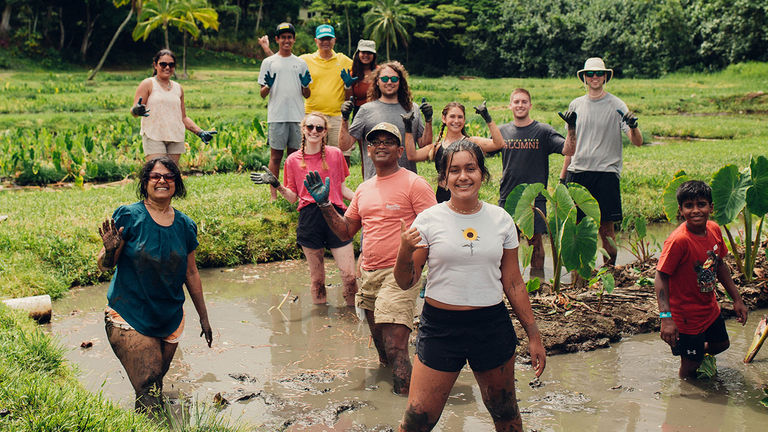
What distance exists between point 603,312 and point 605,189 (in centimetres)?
162

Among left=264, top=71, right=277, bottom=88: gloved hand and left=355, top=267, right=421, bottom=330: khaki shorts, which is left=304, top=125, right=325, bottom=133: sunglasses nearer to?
left=355, top=267, right=421, bottom=330: khaki shorts

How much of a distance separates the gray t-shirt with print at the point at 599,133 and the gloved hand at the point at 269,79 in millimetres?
3652

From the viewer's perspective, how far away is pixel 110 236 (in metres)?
4.20

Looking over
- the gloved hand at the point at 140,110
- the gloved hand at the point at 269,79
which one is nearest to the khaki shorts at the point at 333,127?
the gloved hand at the point at 269,79

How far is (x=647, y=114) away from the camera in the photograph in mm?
25828

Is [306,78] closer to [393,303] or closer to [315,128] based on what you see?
[315,128]

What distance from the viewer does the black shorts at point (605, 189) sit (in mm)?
7391

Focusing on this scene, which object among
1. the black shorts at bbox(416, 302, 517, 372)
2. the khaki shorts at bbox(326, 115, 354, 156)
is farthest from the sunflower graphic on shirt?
the khaki shorts at bbox(326, 115, 354, 156)

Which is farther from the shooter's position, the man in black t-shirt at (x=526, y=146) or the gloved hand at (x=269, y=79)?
the gloved hand at (x=269, y=79)

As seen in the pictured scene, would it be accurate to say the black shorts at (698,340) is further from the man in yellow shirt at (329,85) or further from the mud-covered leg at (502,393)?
the man in yellow shirt at (329,85)

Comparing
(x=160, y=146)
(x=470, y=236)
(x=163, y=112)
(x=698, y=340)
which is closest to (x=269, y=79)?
(x=163, y=112)

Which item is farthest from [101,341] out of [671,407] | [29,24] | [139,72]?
[29,24]

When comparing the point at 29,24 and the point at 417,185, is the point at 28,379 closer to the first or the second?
the point at 417,185

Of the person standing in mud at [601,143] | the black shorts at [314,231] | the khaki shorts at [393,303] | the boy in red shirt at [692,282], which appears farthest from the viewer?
the person standing in mud at [601,143]
